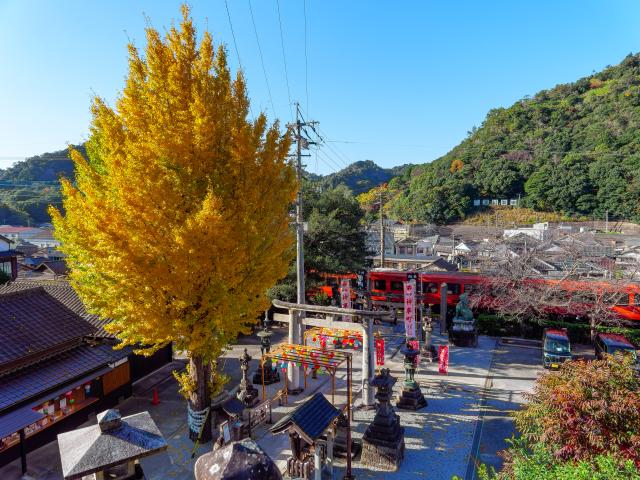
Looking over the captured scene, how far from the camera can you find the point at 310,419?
27.9 feet

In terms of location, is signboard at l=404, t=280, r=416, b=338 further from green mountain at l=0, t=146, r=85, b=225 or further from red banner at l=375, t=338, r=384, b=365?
green mountain at l=0, t=146, r=85, b=225

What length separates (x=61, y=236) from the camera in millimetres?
9859

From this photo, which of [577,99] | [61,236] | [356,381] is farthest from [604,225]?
[61,236]

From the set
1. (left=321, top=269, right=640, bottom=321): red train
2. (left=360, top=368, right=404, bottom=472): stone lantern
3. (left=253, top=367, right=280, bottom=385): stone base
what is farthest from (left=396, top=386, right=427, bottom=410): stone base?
(left=321, top=269, right=640, bottom=321): red train

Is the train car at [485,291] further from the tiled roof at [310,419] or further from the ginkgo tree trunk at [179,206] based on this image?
the ginkgo tree trunk at [179,206]

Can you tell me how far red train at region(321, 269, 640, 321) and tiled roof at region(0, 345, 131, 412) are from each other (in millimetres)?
14038

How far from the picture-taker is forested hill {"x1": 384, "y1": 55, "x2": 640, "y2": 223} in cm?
5897

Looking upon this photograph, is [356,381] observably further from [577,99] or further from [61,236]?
[577,99]

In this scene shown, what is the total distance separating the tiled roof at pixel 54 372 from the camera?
9.80m

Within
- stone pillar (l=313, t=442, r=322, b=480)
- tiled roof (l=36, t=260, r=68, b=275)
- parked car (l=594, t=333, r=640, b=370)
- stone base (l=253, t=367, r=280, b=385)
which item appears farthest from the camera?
tiled roof (l=36, t=260, r=68, b=275)

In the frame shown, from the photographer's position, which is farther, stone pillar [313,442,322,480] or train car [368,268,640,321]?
train car [368,268,640,321]

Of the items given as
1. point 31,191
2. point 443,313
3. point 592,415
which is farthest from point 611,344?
point 31,191

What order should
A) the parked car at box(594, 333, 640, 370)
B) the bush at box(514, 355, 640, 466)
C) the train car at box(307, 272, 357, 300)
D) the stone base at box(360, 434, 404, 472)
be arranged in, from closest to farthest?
1. the bush at box(514, 355, 640, 466)
2. the stone base at box(360, 434, 404, 472)
3. the parked car at box(594, 333, 640, 370)
4. the train car at box(307, 272, 357, 300)

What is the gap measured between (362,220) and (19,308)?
816 inches
